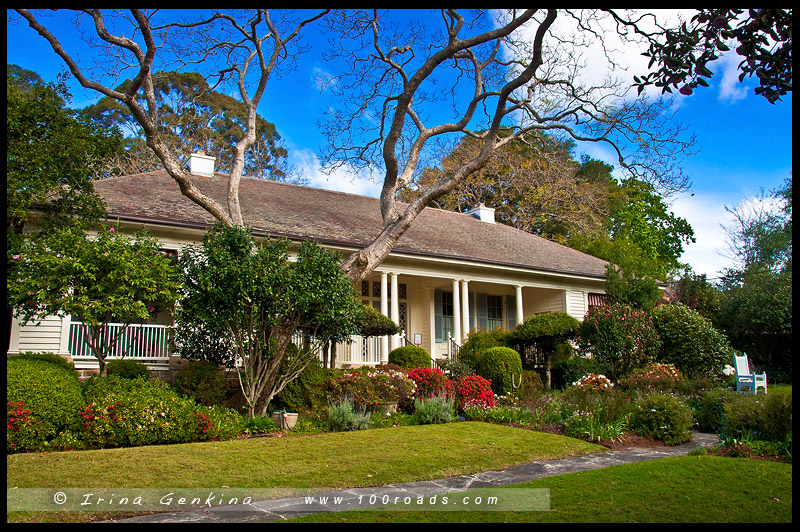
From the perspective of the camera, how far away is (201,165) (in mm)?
18875

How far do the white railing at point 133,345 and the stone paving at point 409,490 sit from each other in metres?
8.06

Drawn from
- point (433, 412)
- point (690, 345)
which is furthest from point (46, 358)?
point (690, 345)

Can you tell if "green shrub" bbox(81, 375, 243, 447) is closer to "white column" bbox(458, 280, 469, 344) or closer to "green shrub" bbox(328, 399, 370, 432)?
"green shrub" bbox(328, 399, 370, 432)

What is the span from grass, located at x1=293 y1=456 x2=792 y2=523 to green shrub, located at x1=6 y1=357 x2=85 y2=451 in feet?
16.3

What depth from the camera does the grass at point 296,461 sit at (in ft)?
20.2

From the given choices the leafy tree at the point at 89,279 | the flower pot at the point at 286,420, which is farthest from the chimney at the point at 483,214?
the leafy tree at the point at 89,279

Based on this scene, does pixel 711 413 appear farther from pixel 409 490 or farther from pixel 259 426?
pixel 259 426

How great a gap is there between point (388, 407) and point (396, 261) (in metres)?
6.22

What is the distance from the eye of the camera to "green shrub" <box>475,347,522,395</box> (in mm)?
14350

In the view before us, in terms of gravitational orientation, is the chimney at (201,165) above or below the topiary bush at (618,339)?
above

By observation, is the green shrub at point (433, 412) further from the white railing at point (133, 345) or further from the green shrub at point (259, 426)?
the white railing at point (133, 345)

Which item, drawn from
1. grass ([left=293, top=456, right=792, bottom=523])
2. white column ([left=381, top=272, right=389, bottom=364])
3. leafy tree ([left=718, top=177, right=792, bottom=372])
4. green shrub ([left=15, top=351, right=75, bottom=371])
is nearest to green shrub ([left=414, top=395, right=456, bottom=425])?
grass ([left=293, top=456, right=792, bottom=523])

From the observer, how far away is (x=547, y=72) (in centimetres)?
1556
